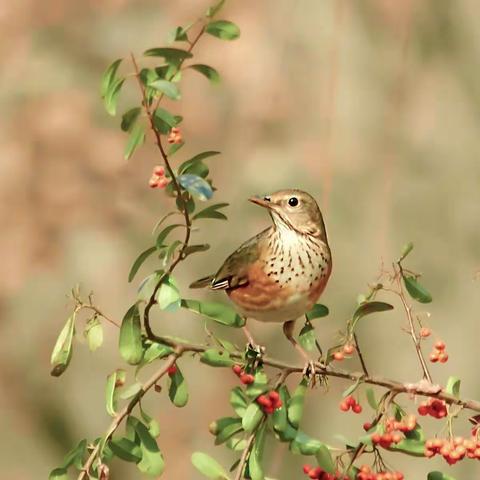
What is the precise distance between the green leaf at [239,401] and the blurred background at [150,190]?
2.17 feet

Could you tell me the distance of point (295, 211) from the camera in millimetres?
1308

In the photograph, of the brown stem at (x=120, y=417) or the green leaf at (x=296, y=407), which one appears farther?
the green leaf at (x=296, y=407)

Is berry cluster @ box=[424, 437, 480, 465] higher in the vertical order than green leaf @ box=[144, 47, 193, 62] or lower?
lower

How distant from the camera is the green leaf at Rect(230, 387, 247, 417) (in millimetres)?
1254

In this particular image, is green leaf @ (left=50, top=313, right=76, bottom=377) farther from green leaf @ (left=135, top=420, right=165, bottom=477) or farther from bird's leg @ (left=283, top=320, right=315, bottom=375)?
bird's leg @ (left=283, top=320, right=315, bottom=375)

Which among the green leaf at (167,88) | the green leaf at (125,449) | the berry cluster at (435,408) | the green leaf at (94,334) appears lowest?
the green leaf at (125,449)

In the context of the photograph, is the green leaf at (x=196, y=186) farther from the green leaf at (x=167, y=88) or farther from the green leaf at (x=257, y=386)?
the green leaf at (x=257, y=386)

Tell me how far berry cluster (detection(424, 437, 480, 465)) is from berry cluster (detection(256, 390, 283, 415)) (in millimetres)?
168

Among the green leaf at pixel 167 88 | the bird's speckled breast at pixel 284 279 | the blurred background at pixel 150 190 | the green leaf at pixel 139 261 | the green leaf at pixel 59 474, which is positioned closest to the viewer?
the green leaf at pixel 167 88

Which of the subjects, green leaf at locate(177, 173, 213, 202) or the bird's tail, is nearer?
green leaf at locate(177, 173, 213, 202)

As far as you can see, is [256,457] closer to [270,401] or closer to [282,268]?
[270,401]

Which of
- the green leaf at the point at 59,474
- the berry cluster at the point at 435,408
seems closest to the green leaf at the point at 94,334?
the green leaf at the point at 59,474

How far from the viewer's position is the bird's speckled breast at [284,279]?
1259mm

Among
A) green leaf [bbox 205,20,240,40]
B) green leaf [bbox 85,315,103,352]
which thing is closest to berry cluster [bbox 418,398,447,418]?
green leaf [bbox 85,315,103,352]
